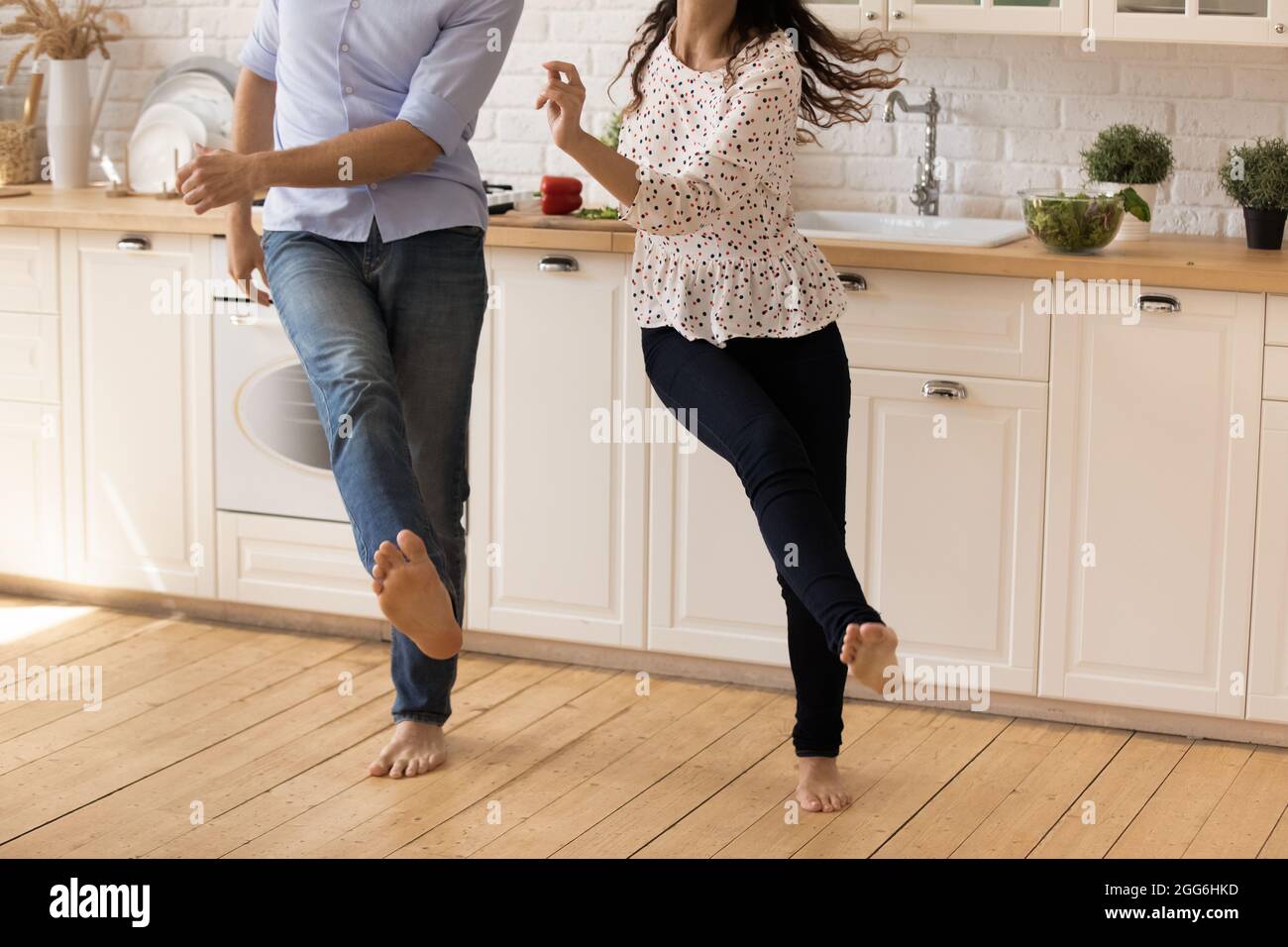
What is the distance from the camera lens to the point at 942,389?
3.35 meters

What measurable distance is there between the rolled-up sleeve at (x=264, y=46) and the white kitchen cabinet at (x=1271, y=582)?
187cm

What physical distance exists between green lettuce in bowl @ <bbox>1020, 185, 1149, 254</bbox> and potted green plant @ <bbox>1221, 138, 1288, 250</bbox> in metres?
0.30

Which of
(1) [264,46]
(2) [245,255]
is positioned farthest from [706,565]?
(1) [264,46]

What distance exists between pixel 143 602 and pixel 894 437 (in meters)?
1.85

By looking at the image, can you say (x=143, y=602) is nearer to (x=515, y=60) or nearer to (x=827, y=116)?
(x=515, y=60)

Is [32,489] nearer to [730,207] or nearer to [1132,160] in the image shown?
[730,207]

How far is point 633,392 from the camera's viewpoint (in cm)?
357

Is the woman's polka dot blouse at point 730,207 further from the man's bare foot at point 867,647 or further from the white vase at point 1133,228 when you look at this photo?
the white vase at point 1133,228

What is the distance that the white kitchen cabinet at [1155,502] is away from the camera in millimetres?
3199

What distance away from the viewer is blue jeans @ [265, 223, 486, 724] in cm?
253

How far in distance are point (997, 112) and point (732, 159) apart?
4.57ft

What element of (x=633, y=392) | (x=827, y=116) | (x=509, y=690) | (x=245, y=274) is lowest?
(x=509, y=690)

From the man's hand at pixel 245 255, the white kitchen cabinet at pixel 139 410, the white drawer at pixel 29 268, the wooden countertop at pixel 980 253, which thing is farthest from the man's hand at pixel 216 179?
the white drawer at pixel 29 268

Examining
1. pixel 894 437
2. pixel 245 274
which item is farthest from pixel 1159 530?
pixel 245 274
